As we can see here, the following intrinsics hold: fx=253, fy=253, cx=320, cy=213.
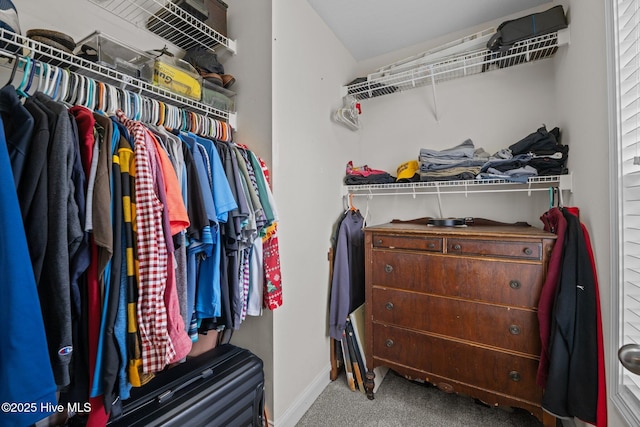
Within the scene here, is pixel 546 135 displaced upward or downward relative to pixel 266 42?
downward

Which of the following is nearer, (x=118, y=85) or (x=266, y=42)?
(x=118, y=85)

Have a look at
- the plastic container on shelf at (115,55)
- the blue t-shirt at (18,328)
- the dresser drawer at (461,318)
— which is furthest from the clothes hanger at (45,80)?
the dresser drawer at (461,318)

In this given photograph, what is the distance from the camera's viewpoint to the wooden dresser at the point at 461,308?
128cm

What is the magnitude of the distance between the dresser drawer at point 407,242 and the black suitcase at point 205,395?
3.21 ft

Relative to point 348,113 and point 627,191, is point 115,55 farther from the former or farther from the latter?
point 627,191

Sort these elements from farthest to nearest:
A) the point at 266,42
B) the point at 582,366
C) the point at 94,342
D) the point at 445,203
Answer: the point at 445,203 < the point at 266,42 < the point at 582,366 < the point at 94,342

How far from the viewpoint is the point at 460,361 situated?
1415mm

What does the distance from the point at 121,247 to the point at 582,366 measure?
71.4 inches

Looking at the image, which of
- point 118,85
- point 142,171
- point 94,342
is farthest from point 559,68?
point 94,342

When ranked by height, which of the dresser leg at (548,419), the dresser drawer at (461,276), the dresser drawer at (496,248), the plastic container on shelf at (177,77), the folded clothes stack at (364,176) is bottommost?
the dresser leg at (548,419)

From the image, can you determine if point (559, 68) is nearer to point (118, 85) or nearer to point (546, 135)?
point (546, 135)

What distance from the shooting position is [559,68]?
1.52 meters

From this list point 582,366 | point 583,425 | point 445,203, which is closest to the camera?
point 582,366

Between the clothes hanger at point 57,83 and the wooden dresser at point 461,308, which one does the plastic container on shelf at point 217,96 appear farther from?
the wooden dresser at point 461,308
